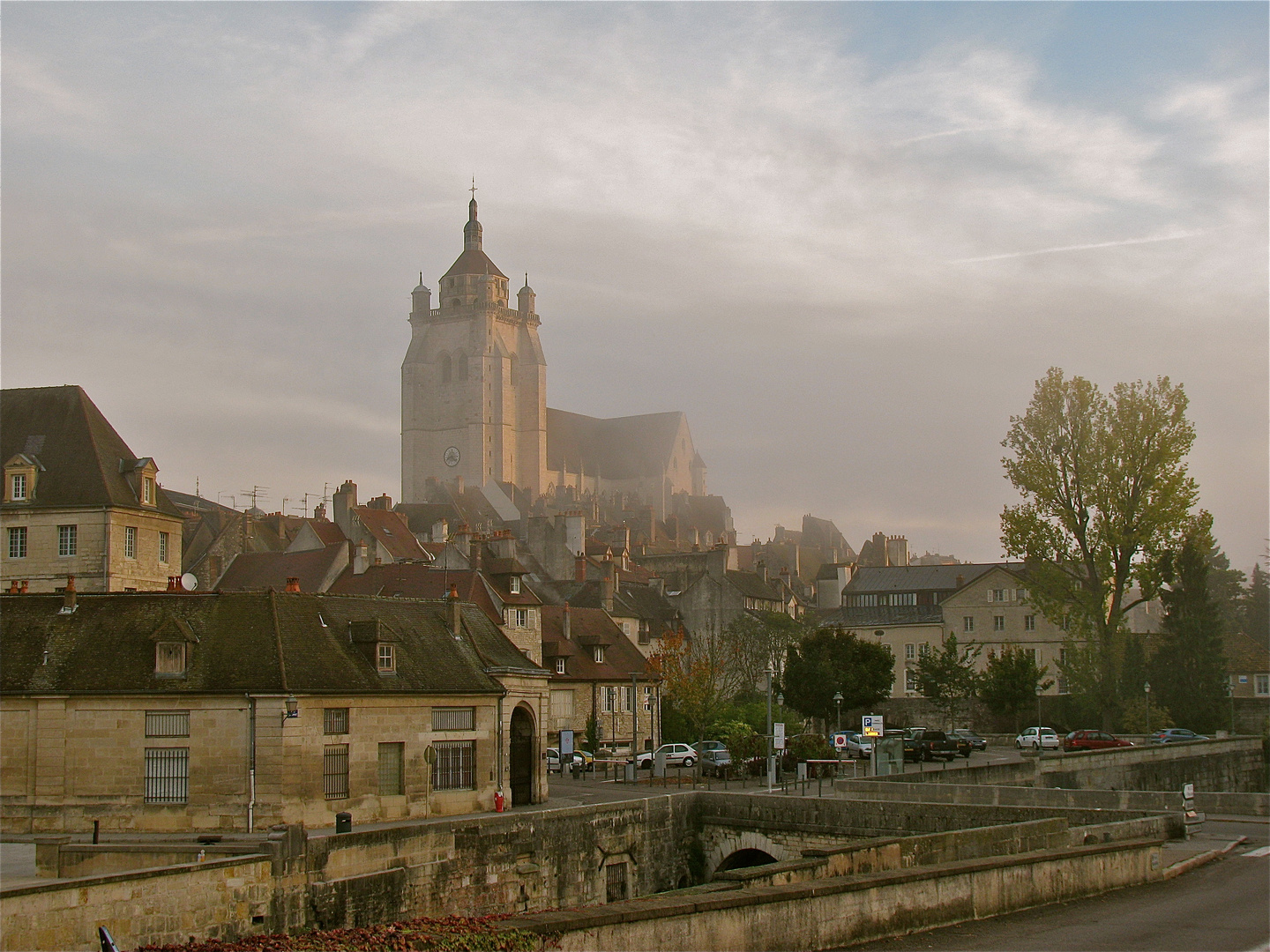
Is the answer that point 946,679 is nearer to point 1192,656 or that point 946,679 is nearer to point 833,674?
point 833,674

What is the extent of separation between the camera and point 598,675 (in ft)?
192

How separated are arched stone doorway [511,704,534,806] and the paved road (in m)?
19.4

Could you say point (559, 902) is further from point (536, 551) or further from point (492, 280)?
point (492, 280)

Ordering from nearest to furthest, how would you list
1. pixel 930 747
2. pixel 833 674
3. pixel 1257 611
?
pixel 930 747 < pixel 833 674 < pixel 1257 611

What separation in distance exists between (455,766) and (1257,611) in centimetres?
8990

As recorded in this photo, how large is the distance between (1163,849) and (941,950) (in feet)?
36.8

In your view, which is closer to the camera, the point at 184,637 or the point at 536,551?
the point at 184,637

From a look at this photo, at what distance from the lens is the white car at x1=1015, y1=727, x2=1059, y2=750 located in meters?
61.3

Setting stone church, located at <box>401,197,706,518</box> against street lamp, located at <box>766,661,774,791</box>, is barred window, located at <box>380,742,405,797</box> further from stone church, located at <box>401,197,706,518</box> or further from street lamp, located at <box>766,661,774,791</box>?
stone church, located at <box>401,197,706,518</box>

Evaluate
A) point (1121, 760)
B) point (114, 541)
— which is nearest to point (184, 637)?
point (114, 541)

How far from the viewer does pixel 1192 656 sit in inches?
2490

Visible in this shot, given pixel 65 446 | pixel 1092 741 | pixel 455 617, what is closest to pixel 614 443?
pixel 1092 741

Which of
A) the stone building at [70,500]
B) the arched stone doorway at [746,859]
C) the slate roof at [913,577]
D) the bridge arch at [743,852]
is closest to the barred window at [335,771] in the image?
the bridge arch at [743,852]

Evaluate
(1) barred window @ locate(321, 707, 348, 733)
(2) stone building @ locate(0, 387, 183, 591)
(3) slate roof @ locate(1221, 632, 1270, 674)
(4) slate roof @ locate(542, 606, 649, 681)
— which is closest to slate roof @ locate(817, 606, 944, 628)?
(3) slate roof @ locate(1221, 632, 1270, 674)
